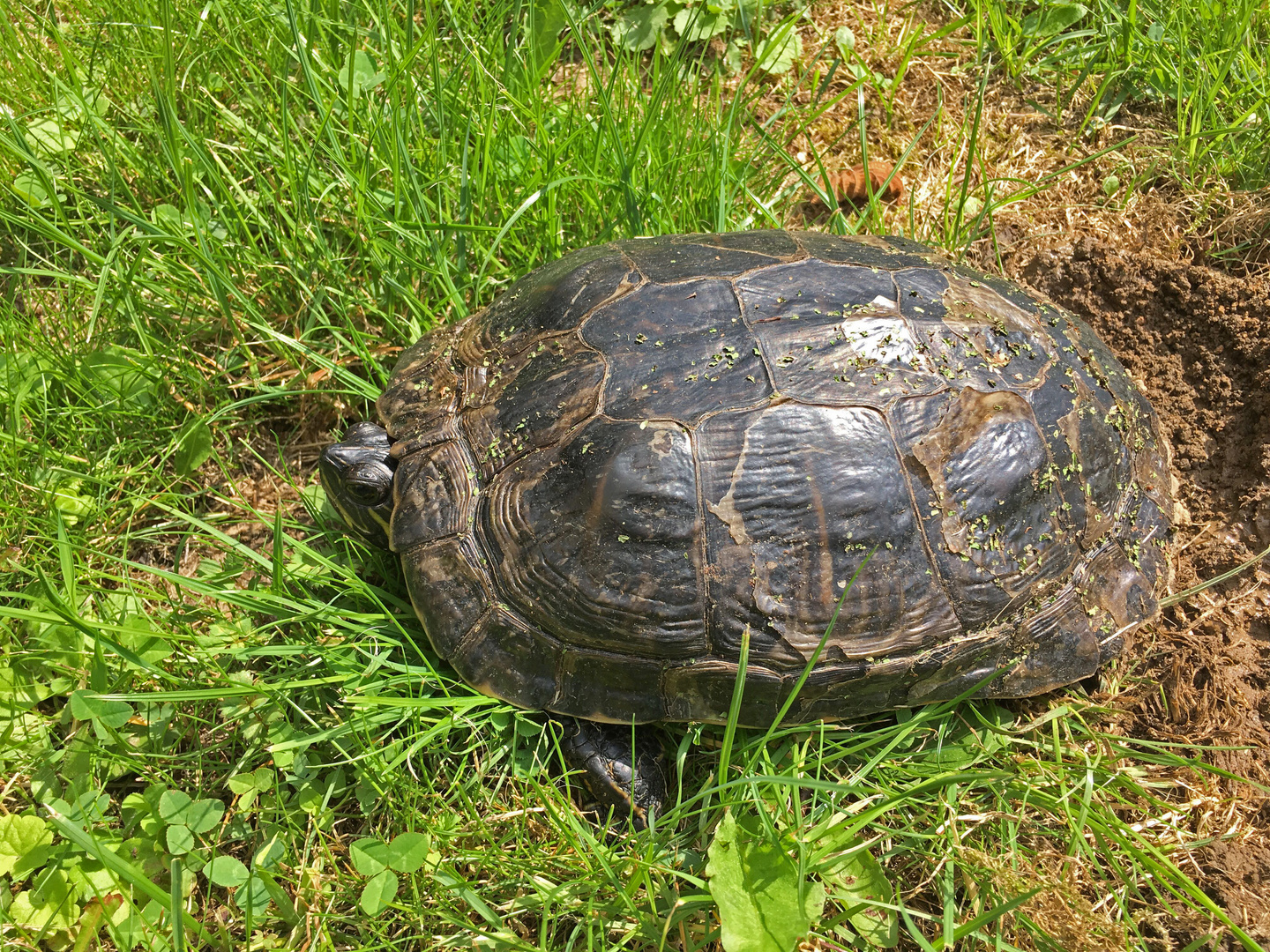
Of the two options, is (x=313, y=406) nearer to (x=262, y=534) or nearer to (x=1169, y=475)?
(x=262, y=534)

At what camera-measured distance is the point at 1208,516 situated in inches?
125

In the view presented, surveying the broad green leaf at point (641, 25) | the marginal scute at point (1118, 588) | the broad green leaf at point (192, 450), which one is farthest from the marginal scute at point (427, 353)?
the marginal scute at point (1118, 588)

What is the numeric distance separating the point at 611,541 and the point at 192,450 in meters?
2.03

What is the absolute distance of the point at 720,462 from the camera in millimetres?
2381

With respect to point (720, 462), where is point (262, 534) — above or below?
below

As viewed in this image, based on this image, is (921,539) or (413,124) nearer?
(921,539)

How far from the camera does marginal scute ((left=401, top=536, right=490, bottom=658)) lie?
2625 mm

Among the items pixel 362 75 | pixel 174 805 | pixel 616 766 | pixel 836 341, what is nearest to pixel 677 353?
pixel 836 341

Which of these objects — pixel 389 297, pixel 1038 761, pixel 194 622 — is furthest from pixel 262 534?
pixel 1038 761

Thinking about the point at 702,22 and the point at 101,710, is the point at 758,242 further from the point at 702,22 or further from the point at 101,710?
the point at 101,710

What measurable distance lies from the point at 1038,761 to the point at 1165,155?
9.95 feet

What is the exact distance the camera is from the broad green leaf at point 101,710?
8.77ft

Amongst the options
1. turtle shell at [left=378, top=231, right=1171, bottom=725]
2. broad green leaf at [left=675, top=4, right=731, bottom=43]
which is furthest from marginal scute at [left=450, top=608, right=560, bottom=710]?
broad green leaf at [left=675, top=4, right=731, bottom=43]

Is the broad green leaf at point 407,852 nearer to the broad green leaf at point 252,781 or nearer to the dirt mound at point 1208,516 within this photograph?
the broad green leaf at point 252,781
